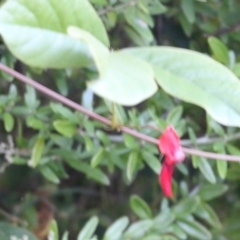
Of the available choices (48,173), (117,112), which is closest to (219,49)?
(117,112)

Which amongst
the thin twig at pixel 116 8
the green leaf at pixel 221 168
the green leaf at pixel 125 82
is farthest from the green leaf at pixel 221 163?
the green leaf at pixel 125 82

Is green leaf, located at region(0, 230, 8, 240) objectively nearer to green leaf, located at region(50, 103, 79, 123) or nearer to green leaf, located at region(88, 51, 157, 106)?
green leaf, located at region(50, 103, 79, 123)

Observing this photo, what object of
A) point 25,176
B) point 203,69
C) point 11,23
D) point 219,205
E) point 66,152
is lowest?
point 219,205

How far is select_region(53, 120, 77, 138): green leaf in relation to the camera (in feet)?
1.98

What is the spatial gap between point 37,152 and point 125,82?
36cm

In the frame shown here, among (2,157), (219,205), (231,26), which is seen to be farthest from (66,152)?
(219,205)

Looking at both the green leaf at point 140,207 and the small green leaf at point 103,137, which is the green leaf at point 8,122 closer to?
the small green leaf at point 103,137

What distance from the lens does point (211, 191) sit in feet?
2.42

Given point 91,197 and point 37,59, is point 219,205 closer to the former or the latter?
point 91,197

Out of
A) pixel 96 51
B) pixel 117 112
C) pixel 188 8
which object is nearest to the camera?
pixel 96 51

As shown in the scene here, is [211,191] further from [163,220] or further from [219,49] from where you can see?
[219,49]

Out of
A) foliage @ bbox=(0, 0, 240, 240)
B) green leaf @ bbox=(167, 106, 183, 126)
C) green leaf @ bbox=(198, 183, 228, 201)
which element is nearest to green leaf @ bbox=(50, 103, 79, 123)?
foliage @ bbox=(0, 0, 240, 240)

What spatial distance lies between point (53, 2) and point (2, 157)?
50 centimetres

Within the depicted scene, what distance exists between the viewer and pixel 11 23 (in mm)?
319
